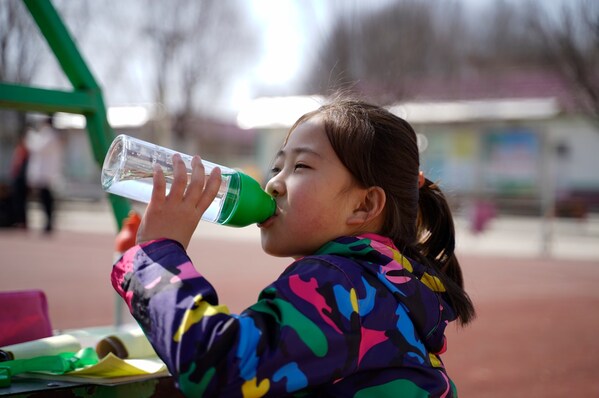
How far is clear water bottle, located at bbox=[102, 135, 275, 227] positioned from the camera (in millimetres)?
1714

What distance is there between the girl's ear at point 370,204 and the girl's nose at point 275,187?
0.18 m

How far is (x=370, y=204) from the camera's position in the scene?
5.82ft

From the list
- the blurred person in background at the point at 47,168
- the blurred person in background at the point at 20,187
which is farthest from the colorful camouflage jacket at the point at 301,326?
the blurred person in background at the point at 47,168

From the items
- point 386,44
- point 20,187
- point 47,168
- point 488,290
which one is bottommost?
point 488,290

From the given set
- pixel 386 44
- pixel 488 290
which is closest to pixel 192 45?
pixel 386 44

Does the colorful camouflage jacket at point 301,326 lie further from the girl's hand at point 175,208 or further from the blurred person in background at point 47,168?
the blurred person in background at point 47,168

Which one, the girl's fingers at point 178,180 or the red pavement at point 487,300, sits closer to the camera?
the girl's fingers at point 178,180

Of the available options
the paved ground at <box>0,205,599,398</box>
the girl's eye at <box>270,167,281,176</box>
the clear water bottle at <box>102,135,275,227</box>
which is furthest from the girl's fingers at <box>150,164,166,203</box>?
the paved ground at <box>0,205,599,398</box>

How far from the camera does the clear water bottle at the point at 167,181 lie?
171 cm

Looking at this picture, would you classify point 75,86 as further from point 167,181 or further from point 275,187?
point 275,187

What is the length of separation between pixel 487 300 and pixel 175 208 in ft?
21.5

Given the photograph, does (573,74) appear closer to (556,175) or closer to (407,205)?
(556,175)

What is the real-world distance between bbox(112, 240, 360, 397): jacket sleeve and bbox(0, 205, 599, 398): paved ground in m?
2.94

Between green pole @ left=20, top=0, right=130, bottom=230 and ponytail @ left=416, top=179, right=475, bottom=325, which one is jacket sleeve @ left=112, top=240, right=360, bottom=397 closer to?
ponytail @ left=416, top=179, right=475, bottom=325
